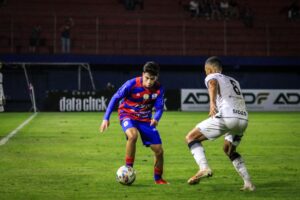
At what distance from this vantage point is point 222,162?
1195 centimetres

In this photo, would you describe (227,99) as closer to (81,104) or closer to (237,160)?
(237,160)

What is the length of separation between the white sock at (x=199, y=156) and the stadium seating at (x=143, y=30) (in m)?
28.7

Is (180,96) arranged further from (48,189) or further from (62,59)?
(48,189)

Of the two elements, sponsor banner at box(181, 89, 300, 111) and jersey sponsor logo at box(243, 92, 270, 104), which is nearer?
sponsor banner at box(181, 89, 300, 111)

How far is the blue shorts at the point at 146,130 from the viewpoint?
923 cm

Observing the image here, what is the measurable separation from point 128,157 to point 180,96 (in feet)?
90.6

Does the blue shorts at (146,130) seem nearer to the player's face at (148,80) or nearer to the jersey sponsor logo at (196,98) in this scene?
the player's face at (148,80)

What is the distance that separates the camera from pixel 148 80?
9.06 metres

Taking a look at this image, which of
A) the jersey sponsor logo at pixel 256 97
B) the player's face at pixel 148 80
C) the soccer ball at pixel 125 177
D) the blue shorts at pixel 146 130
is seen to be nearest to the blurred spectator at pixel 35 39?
the jersey sponsor logo at pixel 256 97

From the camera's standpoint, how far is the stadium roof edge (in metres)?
35.6

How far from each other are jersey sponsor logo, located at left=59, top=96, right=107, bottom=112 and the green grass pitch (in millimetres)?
15730

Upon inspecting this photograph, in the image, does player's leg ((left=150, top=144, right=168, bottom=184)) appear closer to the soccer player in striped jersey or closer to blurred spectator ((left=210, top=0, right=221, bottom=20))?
the soccer player in striped jersey

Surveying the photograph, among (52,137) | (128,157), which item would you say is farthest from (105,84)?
(128,157)

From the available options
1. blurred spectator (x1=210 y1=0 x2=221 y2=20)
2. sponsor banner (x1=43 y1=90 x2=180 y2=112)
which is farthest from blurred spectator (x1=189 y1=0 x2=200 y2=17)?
sponsor banner (x1=43 y1=90 x2=180 y2=112)
